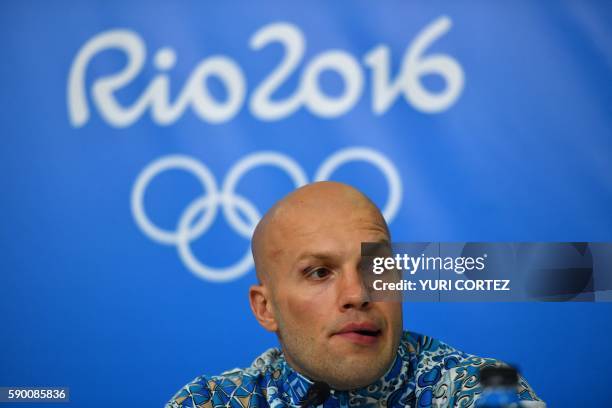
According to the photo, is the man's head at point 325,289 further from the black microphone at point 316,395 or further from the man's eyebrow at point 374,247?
the black microphone at point 316,395

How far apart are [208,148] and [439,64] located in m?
1.00

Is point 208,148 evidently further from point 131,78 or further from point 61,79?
point 61,79

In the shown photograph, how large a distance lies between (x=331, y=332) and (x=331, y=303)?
0.08 metres

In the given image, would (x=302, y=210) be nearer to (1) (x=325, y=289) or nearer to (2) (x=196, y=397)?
(1) (x=325, y=289)

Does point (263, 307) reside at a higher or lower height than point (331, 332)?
higher

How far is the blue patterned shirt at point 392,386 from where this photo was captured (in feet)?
7.72

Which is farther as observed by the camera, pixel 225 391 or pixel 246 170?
pixel 246 170

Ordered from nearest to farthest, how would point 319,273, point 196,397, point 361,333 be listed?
point 361,333 < point 319,273 < point 196,397

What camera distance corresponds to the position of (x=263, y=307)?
8.52 feet

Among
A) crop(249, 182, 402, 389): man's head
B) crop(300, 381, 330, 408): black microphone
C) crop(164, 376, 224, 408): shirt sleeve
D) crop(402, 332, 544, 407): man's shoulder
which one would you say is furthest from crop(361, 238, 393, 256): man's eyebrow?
crop(164, 376, 224, 408): shirt sleeve

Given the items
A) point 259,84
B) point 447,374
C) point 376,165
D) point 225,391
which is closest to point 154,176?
point 259,84

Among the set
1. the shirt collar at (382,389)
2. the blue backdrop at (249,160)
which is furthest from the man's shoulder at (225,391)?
the blue backdrop at (249,160)

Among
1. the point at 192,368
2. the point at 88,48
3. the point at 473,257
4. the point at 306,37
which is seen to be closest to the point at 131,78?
the point at 88,48

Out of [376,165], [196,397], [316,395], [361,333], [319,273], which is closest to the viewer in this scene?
[316,395]
